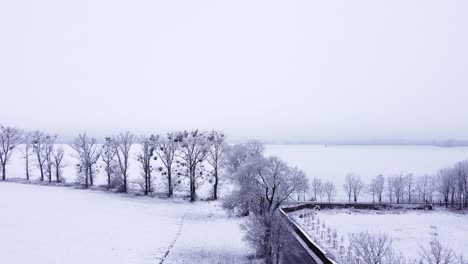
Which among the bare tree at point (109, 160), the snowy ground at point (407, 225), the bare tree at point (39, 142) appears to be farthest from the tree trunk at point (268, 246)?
the bare tree at point (39, 142)

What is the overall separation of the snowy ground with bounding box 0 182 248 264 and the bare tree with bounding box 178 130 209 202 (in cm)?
636

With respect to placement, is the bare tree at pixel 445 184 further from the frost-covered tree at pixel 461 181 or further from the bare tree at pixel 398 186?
the bare tree at pixel 398 186

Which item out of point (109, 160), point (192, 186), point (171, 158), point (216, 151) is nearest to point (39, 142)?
point (109, 160)

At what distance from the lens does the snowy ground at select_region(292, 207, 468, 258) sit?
40875mm

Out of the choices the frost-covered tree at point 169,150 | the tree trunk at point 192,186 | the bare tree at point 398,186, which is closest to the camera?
the tree trunk at point 192,186

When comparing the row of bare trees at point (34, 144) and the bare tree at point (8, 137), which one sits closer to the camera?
the row of bare trees at point (34, 144)

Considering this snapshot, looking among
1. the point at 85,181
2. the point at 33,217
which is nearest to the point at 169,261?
the point at 33,217

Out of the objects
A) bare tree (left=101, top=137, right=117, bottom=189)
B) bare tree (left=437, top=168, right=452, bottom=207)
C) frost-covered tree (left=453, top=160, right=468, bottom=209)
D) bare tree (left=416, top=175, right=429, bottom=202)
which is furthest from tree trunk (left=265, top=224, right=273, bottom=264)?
frost-covered tree (left=453, top=160, right=468, bottom=209)

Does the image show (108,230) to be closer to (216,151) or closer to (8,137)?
(216,151)

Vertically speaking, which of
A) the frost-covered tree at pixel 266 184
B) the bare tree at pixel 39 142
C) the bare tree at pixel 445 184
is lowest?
the bare tree at pixel 445 184

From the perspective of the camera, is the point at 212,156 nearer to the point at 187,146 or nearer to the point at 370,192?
the point at 187,146

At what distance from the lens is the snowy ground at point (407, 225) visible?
40.9 metres

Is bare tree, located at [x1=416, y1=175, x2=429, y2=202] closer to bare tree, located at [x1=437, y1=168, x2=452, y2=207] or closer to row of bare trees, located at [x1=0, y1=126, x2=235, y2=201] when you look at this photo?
bare tree, located at [x1=437, y1=168, x2=452, y2=207]

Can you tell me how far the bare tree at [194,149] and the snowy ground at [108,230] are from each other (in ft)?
20.9
